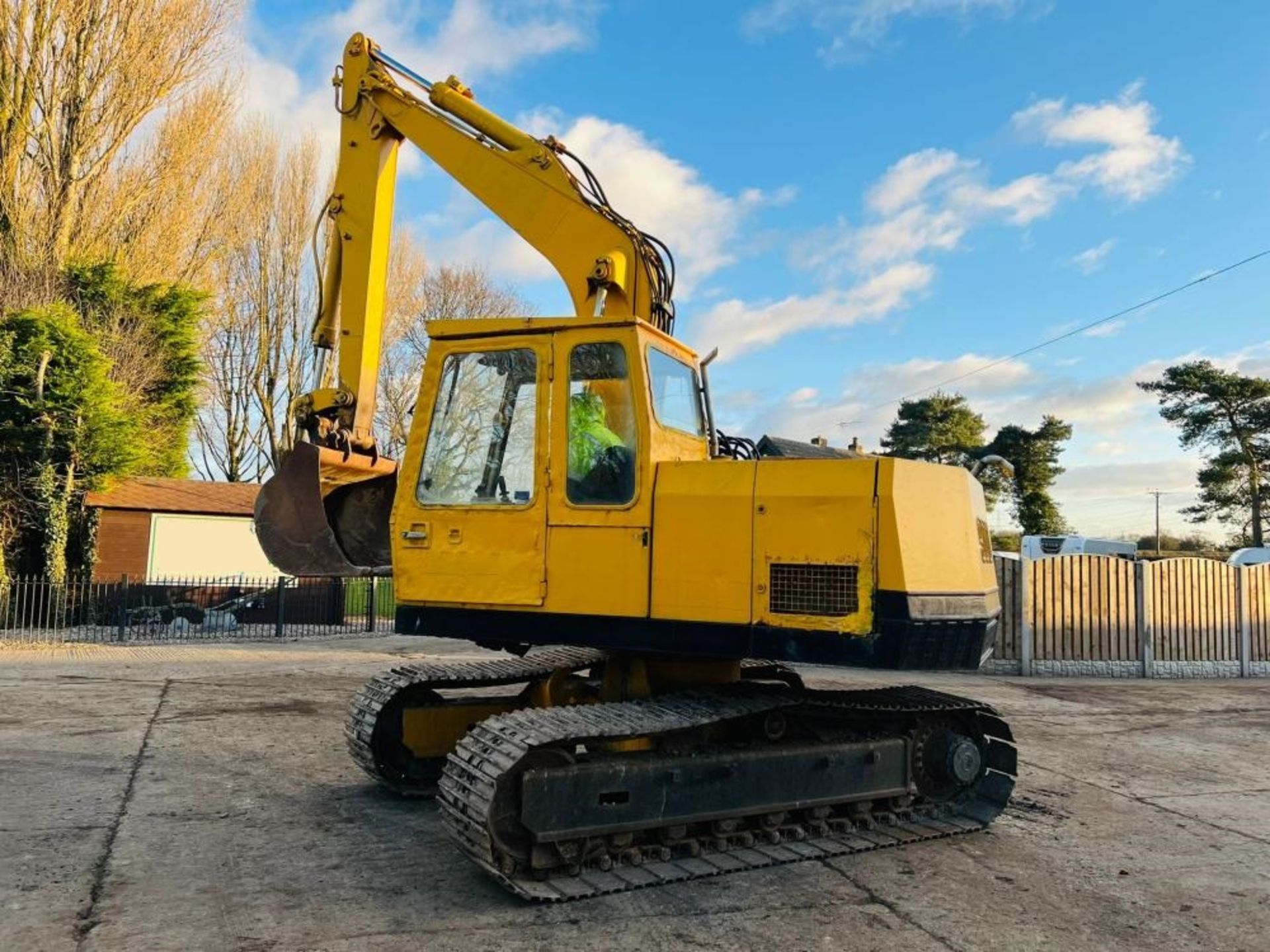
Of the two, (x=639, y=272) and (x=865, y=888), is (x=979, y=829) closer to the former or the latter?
(x=865, y=888)

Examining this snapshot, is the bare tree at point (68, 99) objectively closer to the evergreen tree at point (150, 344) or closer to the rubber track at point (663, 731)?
the evergreen tree at point (150, 344)

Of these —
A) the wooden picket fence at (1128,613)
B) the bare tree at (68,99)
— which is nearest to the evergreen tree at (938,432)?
the wooden picket fence at (1128,613)

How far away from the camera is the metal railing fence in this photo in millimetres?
17219

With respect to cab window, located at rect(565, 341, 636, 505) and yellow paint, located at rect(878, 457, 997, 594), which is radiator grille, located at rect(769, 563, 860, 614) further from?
cab window, located at rect(565, 341, 636, 505)

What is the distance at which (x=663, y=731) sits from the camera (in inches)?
177

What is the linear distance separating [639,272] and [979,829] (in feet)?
13.2

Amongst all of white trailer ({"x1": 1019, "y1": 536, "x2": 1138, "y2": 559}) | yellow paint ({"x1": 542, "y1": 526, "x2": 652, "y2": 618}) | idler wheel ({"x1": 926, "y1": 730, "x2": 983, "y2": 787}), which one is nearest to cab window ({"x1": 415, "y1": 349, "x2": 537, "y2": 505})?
yellow paint ({"x1": 542, "y1": 526, "x2": 652, "y2": 618})

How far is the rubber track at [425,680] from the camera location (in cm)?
580

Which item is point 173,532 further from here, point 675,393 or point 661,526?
point 661,526

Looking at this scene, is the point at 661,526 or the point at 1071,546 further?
the point at 1071,546

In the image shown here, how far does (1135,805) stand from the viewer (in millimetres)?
6227

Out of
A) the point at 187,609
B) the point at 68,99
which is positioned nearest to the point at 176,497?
the point at 187,609

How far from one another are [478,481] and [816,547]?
182 cm

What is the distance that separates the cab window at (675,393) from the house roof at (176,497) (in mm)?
18102
